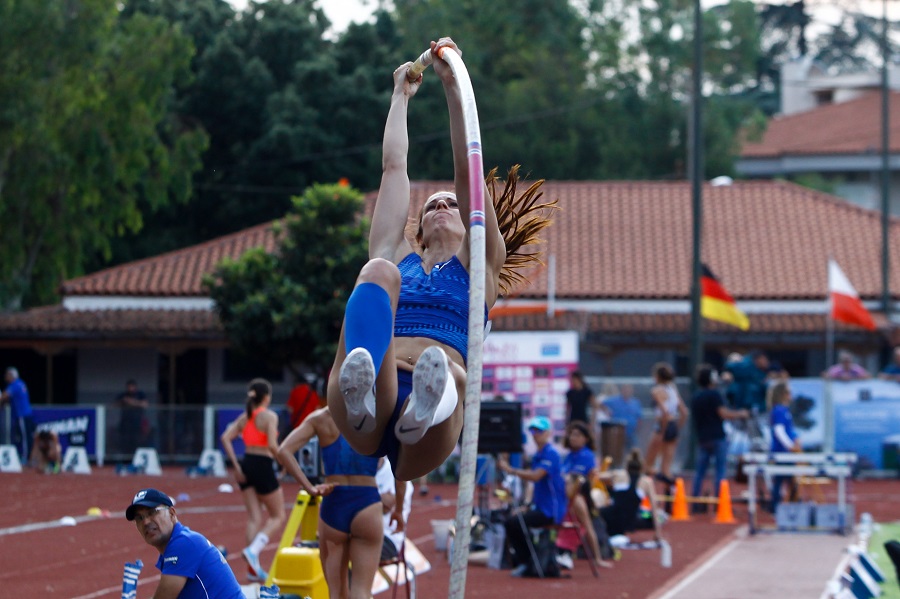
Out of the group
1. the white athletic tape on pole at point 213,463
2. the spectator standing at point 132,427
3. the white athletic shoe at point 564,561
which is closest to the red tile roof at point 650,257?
the spectator standing at point 132,427

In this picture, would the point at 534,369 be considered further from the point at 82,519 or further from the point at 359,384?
the point at 359,384

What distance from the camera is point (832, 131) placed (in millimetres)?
57969

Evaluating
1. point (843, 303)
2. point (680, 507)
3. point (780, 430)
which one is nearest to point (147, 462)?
point (680, 507)

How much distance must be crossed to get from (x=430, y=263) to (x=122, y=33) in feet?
97.5

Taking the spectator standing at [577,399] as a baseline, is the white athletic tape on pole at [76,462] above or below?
below

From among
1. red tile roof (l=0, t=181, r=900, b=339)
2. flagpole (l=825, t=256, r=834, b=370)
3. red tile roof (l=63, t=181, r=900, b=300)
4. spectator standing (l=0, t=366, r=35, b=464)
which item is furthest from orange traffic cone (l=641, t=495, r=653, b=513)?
red tile roof (l=63, t=181, r=900, b=300)

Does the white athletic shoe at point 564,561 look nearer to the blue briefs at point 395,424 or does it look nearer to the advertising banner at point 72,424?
the blue briefs at point 395,424

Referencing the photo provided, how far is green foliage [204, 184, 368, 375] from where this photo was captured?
2617 cm

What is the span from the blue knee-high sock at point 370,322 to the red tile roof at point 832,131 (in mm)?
50913

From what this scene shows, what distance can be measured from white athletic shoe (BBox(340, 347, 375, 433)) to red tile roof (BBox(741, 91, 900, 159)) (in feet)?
167

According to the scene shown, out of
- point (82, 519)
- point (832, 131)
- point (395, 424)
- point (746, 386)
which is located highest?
point (832, 131)

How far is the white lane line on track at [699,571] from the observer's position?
41.9ft

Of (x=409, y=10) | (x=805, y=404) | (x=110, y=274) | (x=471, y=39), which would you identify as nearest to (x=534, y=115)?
(x=471, y=39)

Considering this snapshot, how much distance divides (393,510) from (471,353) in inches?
236
